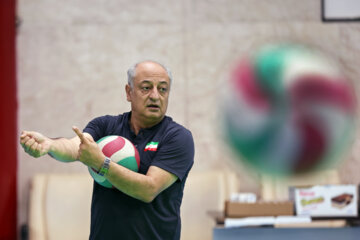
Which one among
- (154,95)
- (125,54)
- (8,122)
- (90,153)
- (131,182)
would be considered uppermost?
(125,54)

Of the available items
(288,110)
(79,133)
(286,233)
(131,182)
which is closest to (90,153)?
(79,133)

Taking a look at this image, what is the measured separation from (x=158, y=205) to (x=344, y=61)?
12.4ft

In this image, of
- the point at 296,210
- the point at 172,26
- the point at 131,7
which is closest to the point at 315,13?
the point at 172,26

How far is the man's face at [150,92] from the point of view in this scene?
217 centimetres

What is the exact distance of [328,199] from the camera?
160 inches

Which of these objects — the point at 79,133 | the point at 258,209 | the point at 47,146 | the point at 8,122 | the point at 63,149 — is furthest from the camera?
the point at 8,122

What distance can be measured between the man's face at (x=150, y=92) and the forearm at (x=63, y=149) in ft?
1.01

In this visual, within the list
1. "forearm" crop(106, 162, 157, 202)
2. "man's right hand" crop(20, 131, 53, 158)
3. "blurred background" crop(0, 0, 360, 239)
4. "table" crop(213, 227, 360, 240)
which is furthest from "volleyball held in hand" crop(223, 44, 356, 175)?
"man's right hand" crop(20, 131, 53, 158)

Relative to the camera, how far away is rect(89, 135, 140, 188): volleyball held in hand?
82.4 inches

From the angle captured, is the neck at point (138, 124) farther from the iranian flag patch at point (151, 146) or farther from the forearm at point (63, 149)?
the forearm at point (63, 149)

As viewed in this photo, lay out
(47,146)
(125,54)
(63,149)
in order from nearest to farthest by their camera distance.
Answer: (47,146) < (63,149) < (125,54)

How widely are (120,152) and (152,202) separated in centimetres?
25

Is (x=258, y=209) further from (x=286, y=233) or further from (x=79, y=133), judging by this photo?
(x=79, y=133)

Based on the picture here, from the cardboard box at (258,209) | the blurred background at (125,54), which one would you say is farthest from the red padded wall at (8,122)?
the cardboard box at (258,209)
